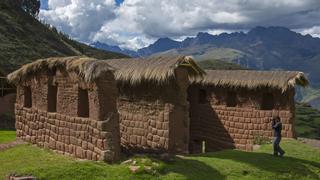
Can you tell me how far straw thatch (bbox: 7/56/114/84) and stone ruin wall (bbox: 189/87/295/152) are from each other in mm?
9700

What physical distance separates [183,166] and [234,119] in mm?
10334

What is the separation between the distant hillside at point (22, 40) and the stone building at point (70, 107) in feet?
75.5

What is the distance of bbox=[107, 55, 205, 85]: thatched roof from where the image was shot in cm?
1775

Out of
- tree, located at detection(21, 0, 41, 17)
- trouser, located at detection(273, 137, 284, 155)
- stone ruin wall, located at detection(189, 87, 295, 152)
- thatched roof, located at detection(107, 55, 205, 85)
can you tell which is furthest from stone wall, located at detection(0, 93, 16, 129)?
tree, located at detection(21, 0, 41, 17)

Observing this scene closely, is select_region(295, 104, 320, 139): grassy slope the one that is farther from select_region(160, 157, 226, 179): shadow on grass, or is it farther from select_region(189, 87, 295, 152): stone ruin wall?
select_region(160, 157, 226, 179): shadow on grass

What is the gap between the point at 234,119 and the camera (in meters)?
24.5

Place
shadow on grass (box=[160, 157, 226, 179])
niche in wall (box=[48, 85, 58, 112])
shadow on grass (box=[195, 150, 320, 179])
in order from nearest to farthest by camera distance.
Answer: shadow on grass (box=[160, 157, 226, 179]), shadow on grass (box=[195, 150, 320, 179]), niche in wall (box=[48, 85, 58, 112])

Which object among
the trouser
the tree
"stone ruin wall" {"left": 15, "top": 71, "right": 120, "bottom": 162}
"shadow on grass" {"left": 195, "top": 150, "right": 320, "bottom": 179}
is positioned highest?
the tree

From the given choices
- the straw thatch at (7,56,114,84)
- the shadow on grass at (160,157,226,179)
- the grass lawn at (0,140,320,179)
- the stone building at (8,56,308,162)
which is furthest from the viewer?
the stone building at (8,56,308,162)

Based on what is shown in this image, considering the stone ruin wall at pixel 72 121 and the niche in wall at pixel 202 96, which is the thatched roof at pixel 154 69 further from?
the niche in wall at pixel 202 96

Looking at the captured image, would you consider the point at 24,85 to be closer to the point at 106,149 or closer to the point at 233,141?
the point at 106,149

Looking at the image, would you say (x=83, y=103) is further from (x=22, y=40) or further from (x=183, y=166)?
(x=22, y=40)

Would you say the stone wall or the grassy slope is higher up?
the stone wall

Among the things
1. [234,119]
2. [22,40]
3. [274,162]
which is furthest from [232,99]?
[22,40]
